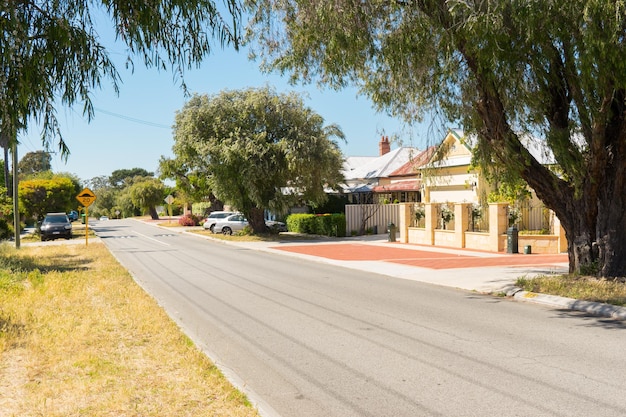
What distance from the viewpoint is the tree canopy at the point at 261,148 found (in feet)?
104

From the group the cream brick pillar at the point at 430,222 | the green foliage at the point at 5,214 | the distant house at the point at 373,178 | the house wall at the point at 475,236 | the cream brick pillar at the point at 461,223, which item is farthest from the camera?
the distant house at the point at 373,178

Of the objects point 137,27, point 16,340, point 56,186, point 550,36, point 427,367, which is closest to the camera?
point 137,27

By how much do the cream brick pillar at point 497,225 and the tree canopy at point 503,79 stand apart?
892 centimetres

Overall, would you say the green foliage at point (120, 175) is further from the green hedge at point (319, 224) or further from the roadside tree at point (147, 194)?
the green hedge at point (319, 224)

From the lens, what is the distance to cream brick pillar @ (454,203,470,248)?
→ 933 inches

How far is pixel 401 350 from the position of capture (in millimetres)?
7324

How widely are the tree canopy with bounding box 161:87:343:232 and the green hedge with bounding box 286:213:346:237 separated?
4.41 ft

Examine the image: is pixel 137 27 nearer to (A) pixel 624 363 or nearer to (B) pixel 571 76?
(A) pixel 624 363

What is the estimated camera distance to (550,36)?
1066 centimetres

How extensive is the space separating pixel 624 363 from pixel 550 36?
21.7 ft

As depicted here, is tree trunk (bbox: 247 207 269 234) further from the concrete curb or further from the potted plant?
the concrete curb

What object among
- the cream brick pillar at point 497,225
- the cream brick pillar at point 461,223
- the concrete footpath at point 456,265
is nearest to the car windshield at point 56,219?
the concrete footpath at point 456,265

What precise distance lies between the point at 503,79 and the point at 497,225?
1121 cm

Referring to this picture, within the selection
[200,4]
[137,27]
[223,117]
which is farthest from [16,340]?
[223,117]
